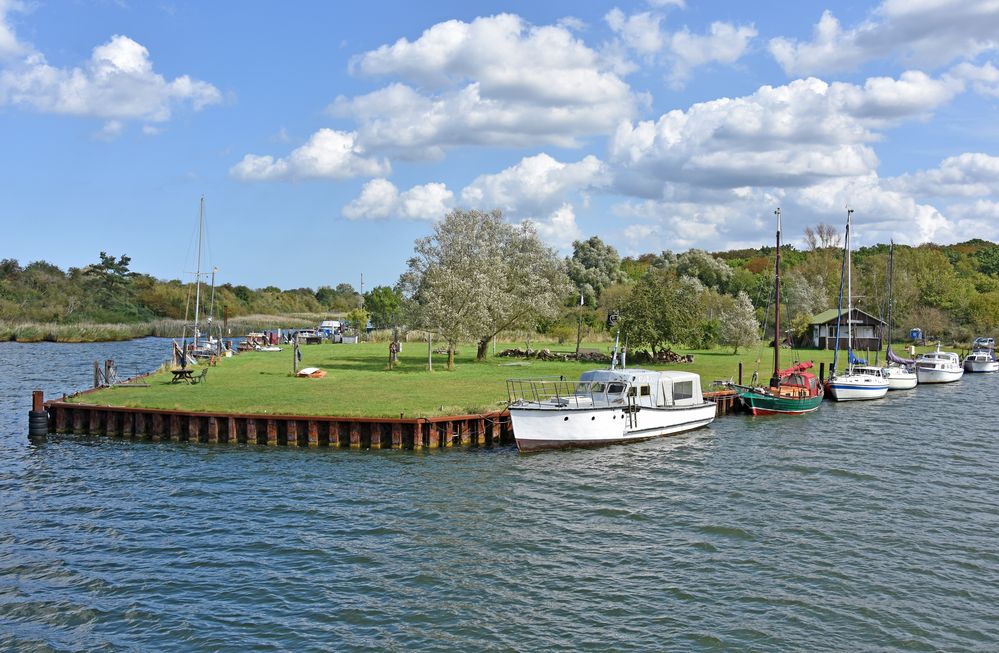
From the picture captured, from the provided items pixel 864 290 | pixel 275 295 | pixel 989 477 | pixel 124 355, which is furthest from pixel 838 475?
pixel 275 295

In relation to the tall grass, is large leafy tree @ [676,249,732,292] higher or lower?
higher

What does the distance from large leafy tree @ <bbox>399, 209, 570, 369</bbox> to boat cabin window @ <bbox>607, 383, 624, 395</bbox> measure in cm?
1981

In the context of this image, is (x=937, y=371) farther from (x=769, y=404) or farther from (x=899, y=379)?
(x=769, y=404)

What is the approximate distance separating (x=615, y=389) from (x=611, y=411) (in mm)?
1620

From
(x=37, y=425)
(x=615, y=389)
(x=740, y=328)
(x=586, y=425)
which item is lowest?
(x=37, y=425)

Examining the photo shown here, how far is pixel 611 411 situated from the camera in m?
32.9

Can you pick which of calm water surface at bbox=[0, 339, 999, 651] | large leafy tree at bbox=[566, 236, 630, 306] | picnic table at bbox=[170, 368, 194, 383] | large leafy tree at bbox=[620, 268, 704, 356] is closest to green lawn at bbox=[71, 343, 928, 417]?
picnic table at bbox=[170, 368, 194, 383]

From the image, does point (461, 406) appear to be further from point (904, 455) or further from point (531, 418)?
point (904, 455)

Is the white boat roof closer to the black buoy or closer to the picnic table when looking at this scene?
the picnic table

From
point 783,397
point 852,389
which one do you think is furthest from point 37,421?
point 852,389

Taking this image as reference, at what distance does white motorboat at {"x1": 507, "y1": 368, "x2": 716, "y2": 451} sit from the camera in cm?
3134

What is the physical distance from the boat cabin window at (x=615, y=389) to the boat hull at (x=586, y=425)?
978 mm

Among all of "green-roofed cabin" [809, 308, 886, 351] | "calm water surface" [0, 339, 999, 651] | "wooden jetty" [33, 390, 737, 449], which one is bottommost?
"calm water surface" [0, 339, 999, 651]

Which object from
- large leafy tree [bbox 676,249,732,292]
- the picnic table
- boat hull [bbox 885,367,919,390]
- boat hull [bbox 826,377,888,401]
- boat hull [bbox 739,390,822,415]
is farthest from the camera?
large leafy tree [bbox 676,249,732,292]
